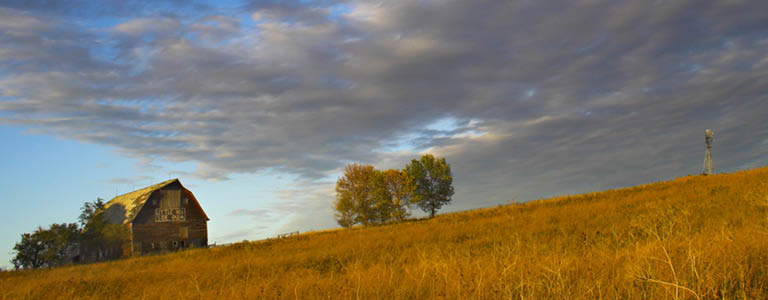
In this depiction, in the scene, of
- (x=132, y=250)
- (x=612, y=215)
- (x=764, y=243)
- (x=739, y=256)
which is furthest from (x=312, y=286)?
(x=132, y=250)

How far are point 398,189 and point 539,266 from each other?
47.6m

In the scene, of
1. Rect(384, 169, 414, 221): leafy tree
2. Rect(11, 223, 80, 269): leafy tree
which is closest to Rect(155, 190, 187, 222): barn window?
Rect(11, 223, 80, 269): leafy tree

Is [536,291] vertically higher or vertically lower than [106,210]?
lower

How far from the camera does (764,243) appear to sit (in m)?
7.66

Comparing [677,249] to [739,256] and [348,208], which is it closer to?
[739,256]

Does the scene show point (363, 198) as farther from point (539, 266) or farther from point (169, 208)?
point (539, 266)

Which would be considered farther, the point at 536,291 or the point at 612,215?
the point at 612,215

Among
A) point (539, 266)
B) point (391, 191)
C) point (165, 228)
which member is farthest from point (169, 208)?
point (539, 266)

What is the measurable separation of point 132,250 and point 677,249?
4663cm

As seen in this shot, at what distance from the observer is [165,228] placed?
45.7 meters

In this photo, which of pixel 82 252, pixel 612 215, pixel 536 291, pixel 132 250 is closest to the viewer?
pixel 536 291

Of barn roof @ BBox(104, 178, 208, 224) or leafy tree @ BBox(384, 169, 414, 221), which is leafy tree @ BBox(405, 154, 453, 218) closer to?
leafy tree @ BBox(384, 169, 414, 221)

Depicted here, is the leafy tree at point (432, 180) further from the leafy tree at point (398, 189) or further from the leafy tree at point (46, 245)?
the leafy tree at point (46, 245)

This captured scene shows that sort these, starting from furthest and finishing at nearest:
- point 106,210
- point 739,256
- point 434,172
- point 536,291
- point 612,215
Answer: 1. point 434,172
2. point 106,210
3. point 612,215
4. point 739,256
5. point 536,291
